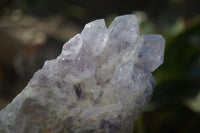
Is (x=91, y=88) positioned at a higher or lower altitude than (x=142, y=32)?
higher

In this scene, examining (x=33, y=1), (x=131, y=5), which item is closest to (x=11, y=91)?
(x=33, y=1)

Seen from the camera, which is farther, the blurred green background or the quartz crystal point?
the blurred green background

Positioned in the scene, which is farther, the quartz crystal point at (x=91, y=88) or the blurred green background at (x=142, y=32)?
the blurred green background at (x=142, y=32)

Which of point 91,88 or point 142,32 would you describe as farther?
point 142,32

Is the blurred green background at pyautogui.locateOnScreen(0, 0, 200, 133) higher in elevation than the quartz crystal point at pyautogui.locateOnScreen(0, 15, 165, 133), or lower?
lower
